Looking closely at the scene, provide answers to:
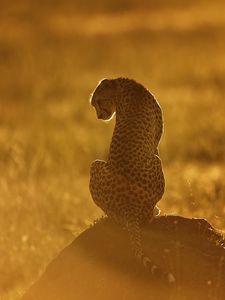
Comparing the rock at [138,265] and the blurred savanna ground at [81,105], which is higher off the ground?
the blurred savanna ground at [81,105]

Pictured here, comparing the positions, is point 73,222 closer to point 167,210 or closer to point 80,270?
point 167,210

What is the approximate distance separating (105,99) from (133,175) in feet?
2.92

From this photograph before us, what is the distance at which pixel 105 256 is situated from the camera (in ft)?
21.6

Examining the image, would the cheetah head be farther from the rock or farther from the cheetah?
the rock

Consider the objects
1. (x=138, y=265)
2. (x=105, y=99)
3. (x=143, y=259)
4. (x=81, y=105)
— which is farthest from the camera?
(x=81, y=105)

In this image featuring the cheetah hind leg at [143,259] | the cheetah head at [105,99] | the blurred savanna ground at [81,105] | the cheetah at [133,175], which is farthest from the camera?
the blurred savanna ground at [81,105]

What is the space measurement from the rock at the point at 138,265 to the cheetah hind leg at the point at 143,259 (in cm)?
3

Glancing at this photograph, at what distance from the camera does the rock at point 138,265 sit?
20.8ft

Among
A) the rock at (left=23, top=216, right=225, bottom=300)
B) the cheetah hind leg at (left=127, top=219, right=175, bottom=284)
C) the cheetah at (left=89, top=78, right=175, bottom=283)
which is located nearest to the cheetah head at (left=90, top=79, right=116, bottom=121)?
the cheetah at (left=89, top=78, right=175, bottom=283)

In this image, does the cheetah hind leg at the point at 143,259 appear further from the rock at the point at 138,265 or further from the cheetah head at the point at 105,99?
the cheetah head at the point at 105,99

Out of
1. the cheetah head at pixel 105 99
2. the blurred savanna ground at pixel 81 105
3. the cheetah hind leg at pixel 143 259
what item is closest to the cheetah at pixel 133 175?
the cheetah hind leg at pixel 143 259

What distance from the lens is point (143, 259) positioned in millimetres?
6355

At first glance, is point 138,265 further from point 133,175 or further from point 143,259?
point 133,175

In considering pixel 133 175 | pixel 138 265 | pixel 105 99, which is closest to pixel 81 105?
pixel 105 99
